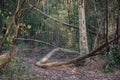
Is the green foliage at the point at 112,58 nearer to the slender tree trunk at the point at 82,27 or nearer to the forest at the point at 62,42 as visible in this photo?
the forest at the point at 62,42

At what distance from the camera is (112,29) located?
16047mm

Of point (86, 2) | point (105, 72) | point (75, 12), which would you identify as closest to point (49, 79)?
point (105, 72)

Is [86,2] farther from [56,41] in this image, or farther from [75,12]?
[56,41]

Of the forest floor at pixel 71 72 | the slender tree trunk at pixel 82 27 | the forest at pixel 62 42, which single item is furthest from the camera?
the slender tree trunk at pixel 82 27

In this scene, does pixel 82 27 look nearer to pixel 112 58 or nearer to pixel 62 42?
pixel 112 58

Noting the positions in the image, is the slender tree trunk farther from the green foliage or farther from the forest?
the green foliage

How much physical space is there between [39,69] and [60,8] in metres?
8.14

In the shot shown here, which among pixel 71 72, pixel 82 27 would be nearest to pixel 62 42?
pixel 82 27

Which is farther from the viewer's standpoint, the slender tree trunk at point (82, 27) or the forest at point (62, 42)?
the slender tree trunk at point (82, 27)

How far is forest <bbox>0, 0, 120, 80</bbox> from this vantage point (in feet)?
28.7

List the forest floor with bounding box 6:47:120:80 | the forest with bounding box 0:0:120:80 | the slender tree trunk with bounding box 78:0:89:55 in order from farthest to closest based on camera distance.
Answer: the slender tree trunk with bounding box 78:0:89:55 < the forest floor with bounding box 6:47:120:80 < the forest with bounding box 0:0:120:80

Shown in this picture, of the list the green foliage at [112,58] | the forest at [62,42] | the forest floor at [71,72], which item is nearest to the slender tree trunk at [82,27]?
the forest at [62,42]

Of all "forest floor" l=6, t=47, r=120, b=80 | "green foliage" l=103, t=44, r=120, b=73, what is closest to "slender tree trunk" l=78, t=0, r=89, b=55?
"forest floor" l=6, t=47, r=120, b=80

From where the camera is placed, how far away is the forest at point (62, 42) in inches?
344
